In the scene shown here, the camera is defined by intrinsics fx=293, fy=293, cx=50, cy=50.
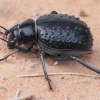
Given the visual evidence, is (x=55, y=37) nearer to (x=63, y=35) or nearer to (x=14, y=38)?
(x=63, y=35)

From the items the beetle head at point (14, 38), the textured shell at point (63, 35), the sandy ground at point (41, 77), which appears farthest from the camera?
the beetle head at point (14, 38)

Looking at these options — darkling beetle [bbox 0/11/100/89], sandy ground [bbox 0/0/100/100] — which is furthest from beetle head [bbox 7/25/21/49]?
sandy ground [bbox 0/0/100/100]

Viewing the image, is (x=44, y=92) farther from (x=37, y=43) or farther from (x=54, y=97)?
(x=37, y=43)

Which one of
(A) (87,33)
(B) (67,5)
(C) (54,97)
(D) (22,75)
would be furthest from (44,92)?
(B) (67,5)

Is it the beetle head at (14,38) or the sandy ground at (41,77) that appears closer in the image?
the sandy ground at (41,77)

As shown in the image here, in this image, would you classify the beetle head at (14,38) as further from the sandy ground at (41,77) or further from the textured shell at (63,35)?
the textured shell at (63,35)

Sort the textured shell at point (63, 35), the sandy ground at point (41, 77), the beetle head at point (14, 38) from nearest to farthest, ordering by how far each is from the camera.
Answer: the sandy ground at point (41, 77)
the textured shell at point (63, 35)
the beetle head at point (14, 38)

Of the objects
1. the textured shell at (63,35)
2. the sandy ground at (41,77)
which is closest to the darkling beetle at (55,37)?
the textured shell at (63,35)

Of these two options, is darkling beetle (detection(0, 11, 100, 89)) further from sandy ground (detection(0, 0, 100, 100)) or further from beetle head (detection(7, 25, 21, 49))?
sandy ground (detection(0, 0, 100, 100))
